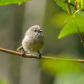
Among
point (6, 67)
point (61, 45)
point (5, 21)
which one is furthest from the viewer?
point (5, 21)

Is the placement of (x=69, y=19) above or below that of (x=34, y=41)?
above

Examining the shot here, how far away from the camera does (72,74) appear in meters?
1.28

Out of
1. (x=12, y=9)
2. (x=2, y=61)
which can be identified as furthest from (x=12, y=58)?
(x=12, y=9)

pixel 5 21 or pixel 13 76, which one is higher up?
pixel 5 21

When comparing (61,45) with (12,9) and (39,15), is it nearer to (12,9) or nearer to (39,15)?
(39,15)

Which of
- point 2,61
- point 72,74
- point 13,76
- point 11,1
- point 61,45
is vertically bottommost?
point 13,76

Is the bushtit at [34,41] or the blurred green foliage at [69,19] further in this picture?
the bushtit at [34,41]

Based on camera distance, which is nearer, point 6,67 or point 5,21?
point 6,67

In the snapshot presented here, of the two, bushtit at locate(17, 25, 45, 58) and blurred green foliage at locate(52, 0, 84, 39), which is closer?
blurred green foliage at locate(52, 0, 84, 39)

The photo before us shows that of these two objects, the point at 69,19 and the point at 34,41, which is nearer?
the point at 69,19

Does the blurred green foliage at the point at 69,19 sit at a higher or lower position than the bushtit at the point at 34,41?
higher

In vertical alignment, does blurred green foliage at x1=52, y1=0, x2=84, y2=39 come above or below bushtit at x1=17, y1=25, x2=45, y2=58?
above

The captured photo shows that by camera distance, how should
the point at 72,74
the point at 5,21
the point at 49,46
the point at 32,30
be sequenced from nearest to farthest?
the point at 72,74 → the point at 32,30 → the point at 49,46 → the point at 5,21

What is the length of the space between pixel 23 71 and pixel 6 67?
1.34 m
